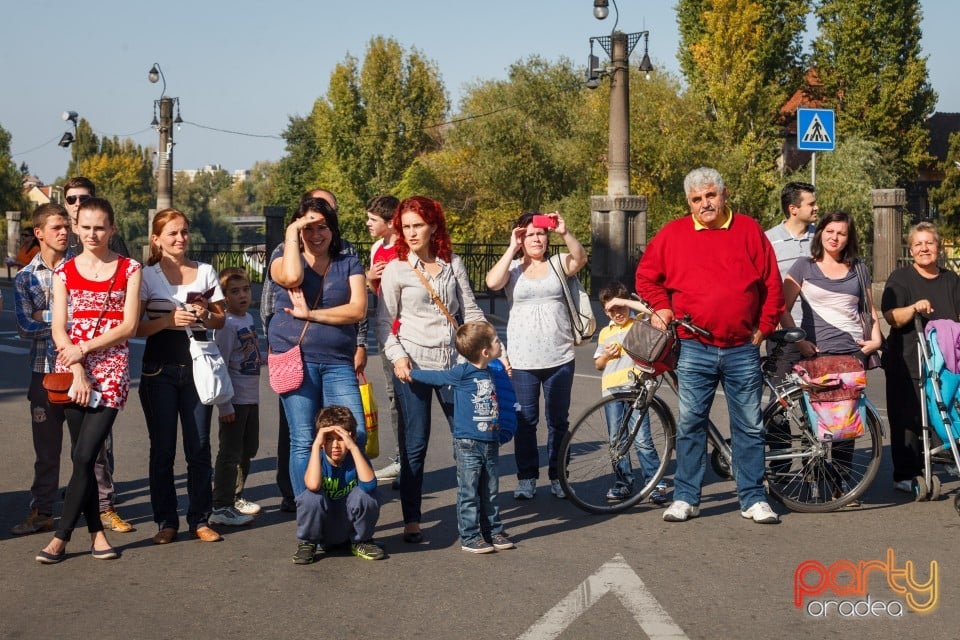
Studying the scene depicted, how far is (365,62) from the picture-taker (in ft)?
220

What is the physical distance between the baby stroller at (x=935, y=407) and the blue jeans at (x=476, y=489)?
108 inches

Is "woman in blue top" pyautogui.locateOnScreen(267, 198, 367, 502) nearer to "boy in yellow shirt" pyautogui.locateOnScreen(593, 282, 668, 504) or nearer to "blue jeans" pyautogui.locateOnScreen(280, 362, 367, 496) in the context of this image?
"blue jeans" pyautogui.locateOnScreen(280, 362, 367, 496)

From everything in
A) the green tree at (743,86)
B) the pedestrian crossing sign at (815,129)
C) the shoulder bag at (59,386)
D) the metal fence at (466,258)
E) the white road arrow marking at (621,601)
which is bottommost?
the white road arrow marking at (621,601)

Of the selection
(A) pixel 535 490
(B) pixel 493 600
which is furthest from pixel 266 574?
(A) pixel 535 490

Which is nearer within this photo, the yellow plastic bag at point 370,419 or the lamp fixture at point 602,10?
the yellow plastic bag at point 370,419

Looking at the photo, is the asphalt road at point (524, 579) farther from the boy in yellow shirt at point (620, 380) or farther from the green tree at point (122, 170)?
the green tree at point (122, 170)

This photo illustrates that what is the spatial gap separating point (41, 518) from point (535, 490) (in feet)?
9.50

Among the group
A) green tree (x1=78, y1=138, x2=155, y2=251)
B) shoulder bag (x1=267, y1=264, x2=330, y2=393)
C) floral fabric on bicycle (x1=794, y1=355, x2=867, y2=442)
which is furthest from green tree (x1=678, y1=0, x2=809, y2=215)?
green tree (x1=78, y1=138, x2=155, y2=251)

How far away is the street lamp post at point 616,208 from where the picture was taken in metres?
24.0

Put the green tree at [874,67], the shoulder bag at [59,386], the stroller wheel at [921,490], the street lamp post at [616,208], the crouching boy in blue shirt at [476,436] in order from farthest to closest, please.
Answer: the green tree at [874,67] < the street lamp post at [616,208] < the stroller wheel at [921,490] < the crouching boy in blue shirt at [476,436] < the shoulder bag at [59,386]

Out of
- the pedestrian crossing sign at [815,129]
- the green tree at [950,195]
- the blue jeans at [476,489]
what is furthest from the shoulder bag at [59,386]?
the green tree at [950,195]

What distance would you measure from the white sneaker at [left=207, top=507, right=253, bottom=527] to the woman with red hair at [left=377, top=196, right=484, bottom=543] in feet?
3.06

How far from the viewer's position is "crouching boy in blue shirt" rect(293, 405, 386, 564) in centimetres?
581

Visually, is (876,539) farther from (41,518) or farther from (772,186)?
(772,186)
